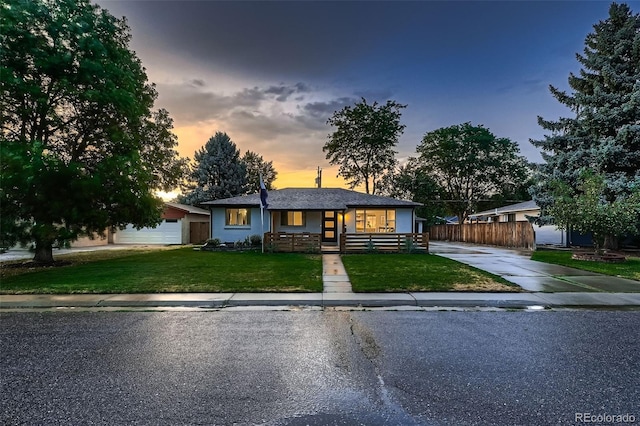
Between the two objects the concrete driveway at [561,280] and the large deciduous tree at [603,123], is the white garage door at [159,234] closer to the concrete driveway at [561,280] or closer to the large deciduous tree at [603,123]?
the concrete driveway at [561,280]

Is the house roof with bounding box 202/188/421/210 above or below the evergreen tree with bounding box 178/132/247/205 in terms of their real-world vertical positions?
below

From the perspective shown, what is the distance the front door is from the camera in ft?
78.6

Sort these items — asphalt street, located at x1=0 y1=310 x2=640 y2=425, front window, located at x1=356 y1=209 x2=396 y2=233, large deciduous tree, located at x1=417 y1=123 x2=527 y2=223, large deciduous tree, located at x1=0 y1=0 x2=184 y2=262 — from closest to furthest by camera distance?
asphalt street, located at x1=0 y1=310 x2=640 y2=425 < large deciduous tree, located at x1=0 y1=0 x2=184 y2=262 < front window, located at x1=356 y1=209 x2=396 y2=233 < large deciduous tree, located at x1=417 y1=123 x2=527 y2=223

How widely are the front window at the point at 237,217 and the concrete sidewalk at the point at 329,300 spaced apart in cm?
1456

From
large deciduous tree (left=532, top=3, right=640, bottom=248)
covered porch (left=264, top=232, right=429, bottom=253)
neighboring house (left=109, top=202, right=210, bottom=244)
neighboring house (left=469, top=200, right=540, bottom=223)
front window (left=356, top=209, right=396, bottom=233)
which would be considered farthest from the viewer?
neighboring house (left=109, top=202, right=210, bottom=244)

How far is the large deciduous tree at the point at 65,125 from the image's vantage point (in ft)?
36.8

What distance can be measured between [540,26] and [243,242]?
708 inches

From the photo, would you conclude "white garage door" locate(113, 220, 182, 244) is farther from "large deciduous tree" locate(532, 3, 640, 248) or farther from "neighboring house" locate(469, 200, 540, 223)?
"neighboring house" locate(469, 200, 540, 223)

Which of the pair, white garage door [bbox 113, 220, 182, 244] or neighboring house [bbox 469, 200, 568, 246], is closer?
neighboring house [bbox 469, 200, 568, 246]

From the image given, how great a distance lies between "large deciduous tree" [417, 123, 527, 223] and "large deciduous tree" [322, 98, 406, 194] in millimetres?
6299

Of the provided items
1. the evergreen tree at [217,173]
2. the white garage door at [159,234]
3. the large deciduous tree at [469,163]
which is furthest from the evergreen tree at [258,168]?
the large deciduous tree at [469,163]

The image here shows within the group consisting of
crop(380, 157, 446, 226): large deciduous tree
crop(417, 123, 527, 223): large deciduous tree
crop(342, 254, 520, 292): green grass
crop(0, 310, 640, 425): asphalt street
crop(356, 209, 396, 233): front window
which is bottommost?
crop(0, 310, 640, 425): asphalt street

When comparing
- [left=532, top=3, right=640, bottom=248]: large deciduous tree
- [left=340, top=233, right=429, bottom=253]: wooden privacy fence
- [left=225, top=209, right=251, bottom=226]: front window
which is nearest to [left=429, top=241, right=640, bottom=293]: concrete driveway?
[left=532, top=3, right=640, bottom=248]: large deciduous tree

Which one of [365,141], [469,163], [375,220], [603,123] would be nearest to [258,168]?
[365,141]
